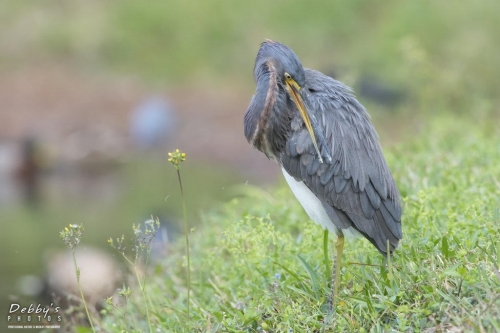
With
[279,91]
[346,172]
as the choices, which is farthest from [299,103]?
[346,172]

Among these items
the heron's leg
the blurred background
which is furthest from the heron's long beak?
the blurred background

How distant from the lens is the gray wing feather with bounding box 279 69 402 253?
4273 mm

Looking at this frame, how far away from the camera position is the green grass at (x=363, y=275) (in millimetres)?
3762

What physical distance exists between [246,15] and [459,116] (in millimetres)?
8239

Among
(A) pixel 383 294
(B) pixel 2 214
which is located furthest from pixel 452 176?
(B) pixel 2 214

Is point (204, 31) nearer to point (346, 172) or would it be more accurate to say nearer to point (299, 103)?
point (299, 103)

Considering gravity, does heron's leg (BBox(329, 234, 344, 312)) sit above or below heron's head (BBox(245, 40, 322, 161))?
below

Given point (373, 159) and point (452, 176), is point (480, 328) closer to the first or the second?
point (373, 159)

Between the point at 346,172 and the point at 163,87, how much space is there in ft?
38.9

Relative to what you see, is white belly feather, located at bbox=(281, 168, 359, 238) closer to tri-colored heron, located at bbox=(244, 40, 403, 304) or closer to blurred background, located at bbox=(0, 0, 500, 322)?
tri-colored heron, located at bbox=(244, 40, 403, 304)

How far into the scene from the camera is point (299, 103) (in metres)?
4.30

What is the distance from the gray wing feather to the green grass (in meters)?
0.20

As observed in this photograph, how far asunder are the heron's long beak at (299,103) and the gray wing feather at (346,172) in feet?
0.23

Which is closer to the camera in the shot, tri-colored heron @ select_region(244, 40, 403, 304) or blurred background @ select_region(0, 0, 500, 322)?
tri-colored heron @ select_region(244, 40, 403, 304)
